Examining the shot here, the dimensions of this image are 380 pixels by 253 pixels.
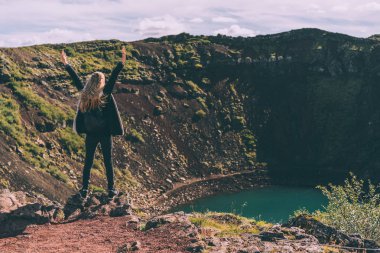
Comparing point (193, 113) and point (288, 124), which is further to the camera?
point (288, 124)

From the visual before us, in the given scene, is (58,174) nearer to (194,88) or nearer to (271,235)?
(194,88)

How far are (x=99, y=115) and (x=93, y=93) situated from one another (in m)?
0.83

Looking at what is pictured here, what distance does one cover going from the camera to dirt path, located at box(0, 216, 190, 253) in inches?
463

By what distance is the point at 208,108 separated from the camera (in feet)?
227

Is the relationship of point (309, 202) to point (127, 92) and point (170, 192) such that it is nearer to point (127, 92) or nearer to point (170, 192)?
point (170, 192)

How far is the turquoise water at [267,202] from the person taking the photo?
5072 centimetres

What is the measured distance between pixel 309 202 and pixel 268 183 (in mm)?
8198

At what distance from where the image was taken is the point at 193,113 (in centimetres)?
6706

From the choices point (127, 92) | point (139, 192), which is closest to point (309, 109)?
point (127, 92)

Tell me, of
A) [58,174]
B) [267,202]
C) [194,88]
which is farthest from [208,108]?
[58,174]

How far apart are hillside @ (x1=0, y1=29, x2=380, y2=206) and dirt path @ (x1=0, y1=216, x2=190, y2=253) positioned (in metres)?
31.6

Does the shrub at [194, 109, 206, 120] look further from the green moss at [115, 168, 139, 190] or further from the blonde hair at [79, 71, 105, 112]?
the blonde hair at [79, 71, 105, 112]

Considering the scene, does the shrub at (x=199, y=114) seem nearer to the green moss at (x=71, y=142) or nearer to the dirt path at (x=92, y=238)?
the green moss at (x=71, y=142)

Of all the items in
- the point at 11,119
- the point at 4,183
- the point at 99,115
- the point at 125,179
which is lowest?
the point at 125,179
